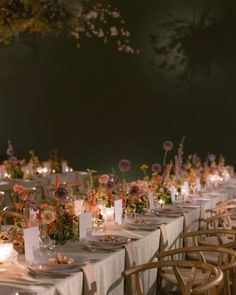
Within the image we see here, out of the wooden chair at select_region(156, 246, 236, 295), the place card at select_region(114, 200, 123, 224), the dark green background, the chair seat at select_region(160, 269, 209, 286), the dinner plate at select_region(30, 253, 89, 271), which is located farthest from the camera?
the dark green background

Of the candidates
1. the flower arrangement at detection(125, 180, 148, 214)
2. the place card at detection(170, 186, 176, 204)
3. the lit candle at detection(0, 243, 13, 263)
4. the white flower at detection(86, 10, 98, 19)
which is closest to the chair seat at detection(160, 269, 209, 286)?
the flower arrangement at detection(125, 180, 148, 214)

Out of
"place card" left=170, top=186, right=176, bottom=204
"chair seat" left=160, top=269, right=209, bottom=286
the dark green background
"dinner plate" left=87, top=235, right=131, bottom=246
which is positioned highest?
the dark green background

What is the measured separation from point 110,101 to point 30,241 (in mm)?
6238

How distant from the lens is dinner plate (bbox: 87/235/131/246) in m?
Answer: 3.09

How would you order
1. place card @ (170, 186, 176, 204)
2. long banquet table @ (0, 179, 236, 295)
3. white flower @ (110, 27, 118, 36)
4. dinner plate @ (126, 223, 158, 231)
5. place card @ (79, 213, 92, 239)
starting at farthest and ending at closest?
white flower @ (110, 27, 118, 36)
place card @ (170, 186, 176, 204)
dinner plate @ (126, 223, 158, 231)
place card @ (79, 213, 92, 239)
long banquet table @ (0, 179, 236, 295)

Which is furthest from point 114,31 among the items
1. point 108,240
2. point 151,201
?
point 108,240

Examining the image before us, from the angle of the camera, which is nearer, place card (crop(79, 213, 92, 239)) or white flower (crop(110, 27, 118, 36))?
place card (crop(79, 213, 92, 239))

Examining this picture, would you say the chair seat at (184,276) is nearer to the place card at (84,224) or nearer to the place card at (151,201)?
the place card at (84,224)

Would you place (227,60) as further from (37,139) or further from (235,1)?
(37,139)

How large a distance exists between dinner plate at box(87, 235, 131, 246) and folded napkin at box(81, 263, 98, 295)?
1.37 ft

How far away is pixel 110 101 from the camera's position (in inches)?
350

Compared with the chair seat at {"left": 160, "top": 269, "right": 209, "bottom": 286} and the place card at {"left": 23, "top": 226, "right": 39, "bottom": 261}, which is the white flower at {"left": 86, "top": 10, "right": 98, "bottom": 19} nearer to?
the chair seat at {"left": 160, "top": 269, "right": 209, "bottom": 286}

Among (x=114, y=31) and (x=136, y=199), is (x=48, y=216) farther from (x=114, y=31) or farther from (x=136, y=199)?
(x=114, y=31)

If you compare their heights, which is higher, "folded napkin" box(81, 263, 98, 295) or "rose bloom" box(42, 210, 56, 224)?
"rose bloom" box(42, 210, 56, 224)
